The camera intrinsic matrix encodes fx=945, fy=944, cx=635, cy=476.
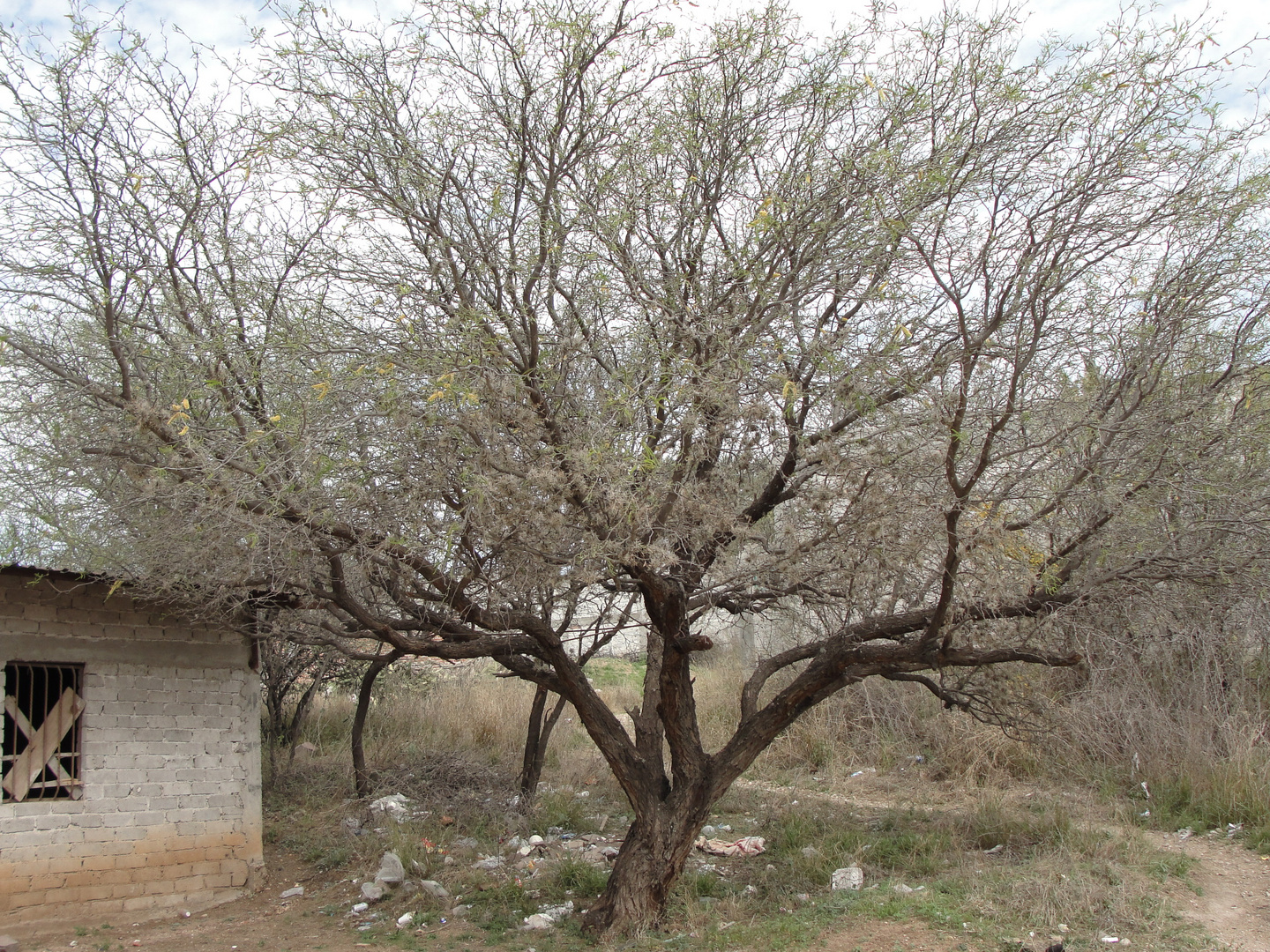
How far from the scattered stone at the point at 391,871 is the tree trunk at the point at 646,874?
2.36 metres

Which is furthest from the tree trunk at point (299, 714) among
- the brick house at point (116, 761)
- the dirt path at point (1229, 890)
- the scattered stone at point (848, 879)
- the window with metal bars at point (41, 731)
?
the dirt path at point (1229, 890)

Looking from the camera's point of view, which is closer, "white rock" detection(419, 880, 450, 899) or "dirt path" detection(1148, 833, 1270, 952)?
"dirt path" detection(1148, 833, 1270, 952)

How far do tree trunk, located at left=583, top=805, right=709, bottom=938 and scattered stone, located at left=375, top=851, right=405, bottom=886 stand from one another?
2.36m

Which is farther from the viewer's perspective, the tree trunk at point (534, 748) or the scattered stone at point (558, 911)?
the tree trunk at point (534, 748)

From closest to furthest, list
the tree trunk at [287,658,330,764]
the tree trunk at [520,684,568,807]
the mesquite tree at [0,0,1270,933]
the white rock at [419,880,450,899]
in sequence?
1. the mesquite tree at [0,0,1270,933]
2. the white rock at [419,880,450,899]
3. the tree trunk at [520,684,568,807]
4. the tree trunk at [287,658,330,764]

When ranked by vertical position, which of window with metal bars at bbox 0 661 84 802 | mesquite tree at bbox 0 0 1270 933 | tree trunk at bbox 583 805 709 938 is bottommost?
tree trunk at bbox 583 805 709 938

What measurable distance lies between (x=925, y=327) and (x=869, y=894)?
4357 mm

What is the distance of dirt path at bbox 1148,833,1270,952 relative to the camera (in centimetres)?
643

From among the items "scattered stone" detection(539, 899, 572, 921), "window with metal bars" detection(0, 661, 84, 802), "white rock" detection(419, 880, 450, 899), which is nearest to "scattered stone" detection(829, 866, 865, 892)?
"scattered stone" detection(539, 899, 572, 921)

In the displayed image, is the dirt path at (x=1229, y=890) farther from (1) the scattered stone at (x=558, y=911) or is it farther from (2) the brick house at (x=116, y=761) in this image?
(2) the brick house at (x=116, y=761)

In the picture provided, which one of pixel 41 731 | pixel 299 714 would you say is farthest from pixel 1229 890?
pixel 299 714

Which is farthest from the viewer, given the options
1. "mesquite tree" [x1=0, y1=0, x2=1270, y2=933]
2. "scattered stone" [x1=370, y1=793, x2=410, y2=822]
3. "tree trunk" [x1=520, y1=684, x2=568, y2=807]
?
"tree trunk" [x1=520, y1=684, x2=568, y2=807]

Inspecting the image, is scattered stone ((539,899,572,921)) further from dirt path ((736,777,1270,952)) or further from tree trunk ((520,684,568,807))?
tree trunk ((520,684,568,807))

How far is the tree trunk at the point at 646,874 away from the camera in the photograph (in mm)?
7039
